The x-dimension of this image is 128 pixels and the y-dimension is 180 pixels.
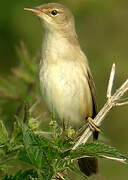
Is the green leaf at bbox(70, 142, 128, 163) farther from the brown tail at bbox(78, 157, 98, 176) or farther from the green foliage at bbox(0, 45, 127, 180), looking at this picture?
the brown tail at bbox(78, 157, 98, 176)

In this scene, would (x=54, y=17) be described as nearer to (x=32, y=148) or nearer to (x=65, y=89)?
(x=65, y=89)

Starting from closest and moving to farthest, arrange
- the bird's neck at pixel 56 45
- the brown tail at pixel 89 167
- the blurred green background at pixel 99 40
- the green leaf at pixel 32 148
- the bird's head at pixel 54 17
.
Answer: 1. the green leaf at pixel 32 148
2. the brown tail at pixel 89 167
3. the bird's neck at pixel 56 45
4. the bird's head at pixel 54 17
5. the blurred green background at pixel 99 40

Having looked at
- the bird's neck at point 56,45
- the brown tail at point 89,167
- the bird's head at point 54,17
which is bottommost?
the brown tail at point 89,167

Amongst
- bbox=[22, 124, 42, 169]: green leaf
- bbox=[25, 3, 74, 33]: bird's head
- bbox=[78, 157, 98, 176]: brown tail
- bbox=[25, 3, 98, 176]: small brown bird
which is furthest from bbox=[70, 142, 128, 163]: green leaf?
bbox=[25, 3, 74, 33]: bird's head

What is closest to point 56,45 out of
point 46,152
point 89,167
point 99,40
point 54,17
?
point 54,17

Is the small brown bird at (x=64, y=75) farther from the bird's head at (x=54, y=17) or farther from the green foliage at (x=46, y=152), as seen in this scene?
the green foliage at (x=46, y=152)

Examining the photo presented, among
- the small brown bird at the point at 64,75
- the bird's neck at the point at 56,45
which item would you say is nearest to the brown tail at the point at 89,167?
the small brown bird at the point at 64,75
